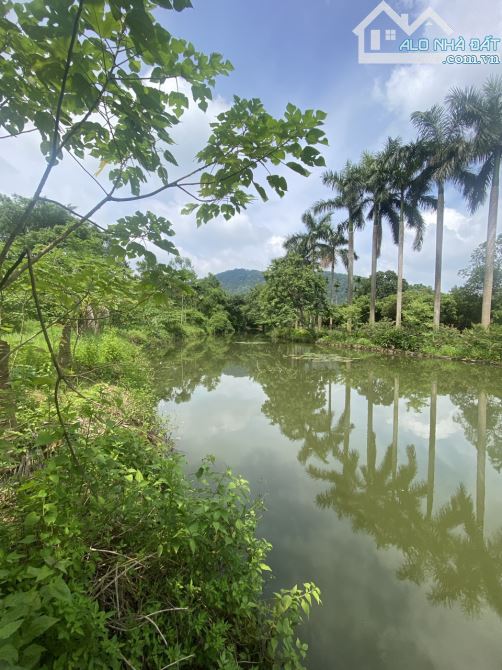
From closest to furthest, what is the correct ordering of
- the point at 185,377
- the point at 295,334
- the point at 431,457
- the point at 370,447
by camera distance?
the point at 431,457
the point at 370,447
the point at 185,377
the point at 295,334

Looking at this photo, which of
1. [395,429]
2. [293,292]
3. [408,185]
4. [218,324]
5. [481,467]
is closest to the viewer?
[481,467]

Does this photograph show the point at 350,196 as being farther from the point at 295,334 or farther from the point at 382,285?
the point at 382,285

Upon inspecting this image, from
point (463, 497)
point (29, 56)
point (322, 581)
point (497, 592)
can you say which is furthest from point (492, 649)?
point (29, 56)

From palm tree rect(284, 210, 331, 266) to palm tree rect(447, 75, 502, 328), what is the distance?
11.1 meters

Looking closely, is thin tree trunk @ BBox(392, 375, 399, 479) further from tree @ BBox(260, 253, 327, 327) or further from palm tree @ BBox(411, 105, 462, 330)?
tree @ BBox(260, 253, 327, 327)

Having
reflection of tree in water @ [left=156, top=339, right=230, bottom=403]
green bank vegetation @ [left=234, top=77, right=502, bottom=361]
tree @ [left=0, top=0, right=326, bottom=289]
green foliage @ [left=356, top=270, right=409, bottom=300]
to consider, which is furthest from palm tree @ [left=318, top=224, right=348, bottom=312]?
tree @ [left=0, top=0, right=326, bottom=289]

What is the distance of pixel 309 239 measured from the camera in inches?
1035

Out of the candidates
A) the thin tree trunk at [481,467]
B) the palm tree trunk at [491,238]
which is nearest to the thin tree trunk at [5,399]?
the thin tree trunk at [481,467]

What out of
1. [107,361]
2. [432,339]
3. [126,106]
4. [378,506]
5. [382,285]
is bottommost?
[378,506]

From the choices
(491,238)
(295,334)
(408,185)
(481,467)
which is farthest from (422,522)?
(295,334)

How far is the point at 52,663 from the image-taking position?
1.07 meters

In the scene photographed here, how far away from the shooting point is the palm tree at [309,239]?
25.1 m

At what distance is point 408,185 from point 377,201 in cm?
200

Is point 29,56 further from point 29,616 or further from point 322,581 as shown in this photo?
point 322,581
